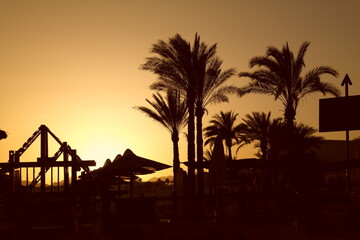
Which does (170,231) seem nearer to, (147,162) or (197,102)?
(147,162)

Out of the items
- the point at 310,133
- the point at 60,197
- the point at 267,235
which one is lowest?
the point at 267,235

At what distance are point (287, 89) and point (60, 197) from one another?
1766 cm

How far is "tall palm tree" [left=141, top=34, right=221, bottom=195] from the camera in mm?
28000

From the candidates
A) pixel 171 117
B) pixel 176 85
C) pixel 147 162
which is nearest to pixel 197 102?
pixel 176 85

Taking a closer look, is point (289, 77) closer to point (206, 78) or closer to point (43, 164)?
point (206, 78)

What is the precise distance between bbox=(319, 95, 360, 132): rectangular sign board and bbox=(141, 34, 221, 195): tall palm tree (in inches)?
431

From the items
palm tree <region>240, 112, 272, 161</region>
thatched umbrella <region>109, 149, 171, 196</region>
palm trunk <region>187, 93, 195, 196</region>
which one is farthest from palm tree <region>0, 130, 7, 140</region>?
palm tree <region>240, 112, 272, 161</region>

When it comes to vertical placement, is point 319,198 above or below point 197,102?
below

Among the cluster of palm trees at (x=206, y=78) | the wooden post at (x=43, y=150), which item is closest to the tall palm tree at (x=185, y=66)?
the cluster of palm trees at (x=206, y=78)

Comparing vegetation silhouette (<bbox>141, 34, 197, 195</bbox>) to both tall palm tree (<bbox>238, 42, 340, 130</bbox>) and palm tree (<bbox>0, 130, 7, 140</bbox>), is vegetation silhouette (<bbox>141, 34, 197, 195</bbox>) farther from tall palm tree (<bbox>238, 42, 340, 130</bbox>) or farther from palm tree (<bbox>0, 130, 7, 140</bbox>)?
palm tree (<bbox>0, 130, 7, 140</bbox>)

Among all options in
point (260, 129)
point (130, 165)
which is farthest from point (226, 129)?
point (130, 165)

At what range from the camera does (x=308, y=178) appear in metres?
14.2

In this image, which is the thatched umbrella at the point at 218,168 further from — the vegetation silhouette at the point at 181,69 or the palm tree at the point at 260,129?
the palm tree at the point at 260,129

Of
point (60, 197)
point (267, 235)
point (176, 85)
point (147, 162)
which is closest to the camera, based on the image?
point (60, 197)
